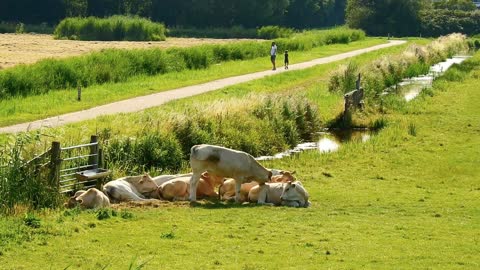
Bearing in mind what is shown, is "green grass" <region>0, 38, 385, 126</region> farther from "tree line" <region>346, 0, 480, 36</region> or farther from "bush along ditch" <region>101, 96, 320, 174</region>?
"tree line" <region>346, 0, 480, 36</region>

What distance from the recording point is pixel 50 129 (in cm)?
2727

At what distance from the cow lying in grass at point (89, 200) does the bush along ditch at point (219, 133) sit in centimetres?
479

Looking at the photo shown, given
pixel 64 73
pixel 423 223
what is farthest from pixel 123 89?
pixel 423 223

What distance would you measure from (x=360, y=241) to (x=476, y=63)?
234ft

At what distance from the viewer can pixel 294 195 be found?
20922 millimetres

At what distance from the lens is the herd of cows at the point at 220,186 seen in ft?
68.8


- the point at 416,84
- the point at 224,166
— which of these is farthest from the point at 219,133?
the point at 416,84

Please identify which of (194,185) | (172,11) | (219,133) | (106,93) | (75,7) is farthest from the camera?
(172,11)

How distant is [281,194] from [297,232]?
4046mm

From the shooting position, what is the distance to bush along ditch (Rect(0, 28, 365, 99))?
41.7 meters

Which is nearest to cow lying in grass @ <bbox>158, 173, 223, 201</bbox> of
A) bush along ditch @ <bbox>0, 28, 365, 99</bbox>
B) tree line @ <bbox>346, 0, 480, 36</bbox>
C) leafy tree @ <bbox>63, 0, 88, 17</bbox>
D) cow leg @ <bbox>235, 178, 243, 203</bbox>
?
cow leg @ <bbox>235, 178, 243, 203</bbox>

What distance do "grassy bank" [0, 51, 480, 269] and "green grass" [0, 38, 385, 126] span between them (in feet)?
43.3

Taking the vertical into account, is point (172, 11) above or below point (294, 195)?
below

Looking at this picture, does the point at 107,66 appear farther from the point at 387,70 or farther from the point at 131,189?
the point at 131,189
